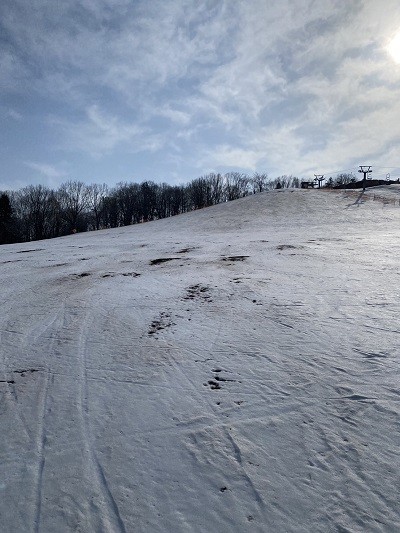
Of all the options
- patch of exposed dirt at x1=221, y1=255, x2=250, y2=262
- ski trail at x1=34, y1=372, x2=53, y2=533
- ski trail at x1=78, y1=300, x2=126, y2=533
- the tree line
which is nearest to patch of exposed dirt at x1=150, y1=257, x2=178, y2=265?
patch of exposed dirt at x1=221, y1=255, x2=250, y2=262

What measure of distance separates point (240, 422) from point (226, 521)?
111cm

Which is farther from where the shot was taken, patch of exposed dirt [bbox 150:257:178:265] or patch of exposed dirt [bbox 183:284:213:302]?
patch of exposed dirt [bbox 150:257:178:265]

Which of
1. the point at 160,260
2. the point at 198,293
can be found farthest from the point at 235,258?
the point at 198,293

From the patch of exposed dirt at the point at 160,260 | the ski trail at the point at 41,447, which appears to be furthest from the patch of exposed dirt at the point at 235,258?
the ski trail at the point at 41,447

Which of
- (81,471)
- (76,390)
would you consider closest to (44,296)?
(76,390)

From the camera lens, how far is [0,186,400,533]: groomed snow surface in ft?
9.13

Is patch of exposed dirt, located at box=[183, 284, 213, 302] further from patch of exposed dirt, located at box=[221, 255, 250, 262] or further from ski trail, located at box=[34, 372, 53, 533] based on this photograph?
ski trail, located at box=[34, 372, 53, 533]

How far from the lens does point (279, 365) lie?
478 cm

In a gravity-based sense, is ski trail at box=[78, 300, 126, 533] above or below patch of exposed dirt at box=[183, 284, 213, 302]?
below

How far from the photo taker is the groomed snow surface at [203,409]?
9.13 feet

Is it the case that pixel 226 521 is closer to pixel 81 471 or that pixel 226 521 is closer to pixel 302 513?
pixel 302 513

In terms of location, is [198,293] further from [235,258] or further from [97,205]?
[97,205]

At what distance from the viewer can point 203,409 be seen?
394cm

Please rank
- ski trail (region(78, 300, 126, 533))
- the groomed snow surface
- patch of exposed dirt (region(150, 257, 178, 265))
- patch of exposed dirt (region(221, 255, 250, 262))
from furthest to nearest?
patch of exposed dirt (region(150, 257, 178, 265)) → patch of exposed dirt (region(221, 255, 250, 262)) → the groomed snow surface → ski trail (region(78, 300, 126, 533))
